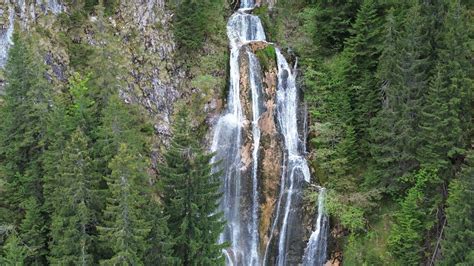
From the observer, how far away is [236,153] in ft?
99.3

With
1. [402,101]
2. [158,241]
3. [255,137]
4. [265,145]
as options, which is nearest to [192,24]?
[255,137]

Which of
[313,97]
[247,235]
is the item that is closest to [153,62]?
[313,97]

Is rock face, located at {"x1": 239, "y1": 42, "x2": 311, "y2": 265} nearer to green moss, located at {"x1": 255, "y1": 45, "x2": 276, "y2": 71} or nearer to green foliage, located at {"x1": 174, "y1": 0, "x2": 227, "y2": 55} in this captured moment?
green moss, located at {"x1": 255, "y1": 45, "x2": 276, "y2": 71}

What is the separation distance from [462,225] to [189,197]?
43.4 ft

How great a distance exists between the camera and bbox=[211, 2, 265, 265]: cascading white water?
28500mm

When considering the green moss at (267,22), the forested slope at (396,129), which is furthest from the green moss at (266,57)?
the forested slope at (396,129)

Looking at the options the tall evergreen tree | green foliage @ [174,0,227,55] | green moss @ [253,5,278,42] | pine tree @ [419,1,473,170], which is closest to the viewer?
A: the tall evergreen tree

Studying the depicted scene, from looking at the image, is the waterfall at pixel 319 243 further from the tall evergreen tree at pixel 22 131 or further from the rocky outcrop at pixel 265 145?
the tall evergreen tree at pixel 22 131

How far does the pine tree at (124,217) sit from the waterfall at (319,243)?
12.1 metres

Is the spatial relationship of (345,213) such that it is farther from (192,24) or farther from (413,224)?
(192,24)

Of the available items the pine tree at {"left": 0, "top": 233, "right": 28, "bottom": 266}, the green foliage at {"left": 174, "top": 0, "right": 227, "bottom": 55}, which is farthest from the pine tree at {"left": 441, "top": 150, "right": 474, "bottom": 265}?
the pine tree at {"left": 0, "top": 233, "right": 28, "bottom": 266}

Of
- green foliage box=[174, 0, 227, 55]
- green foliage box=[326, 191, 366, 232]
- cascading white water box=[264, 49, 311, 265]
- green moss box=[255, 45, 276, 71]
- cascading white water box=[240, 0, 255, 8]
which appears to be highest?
cascading white water box=[240, 0, 255, 8]

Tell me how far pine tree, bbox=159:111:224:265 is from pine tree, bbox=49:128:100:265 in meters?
3.60

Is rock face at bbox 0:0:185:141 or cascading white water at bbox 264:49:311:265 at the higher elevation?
rock face at bbox 0:0:185:141
